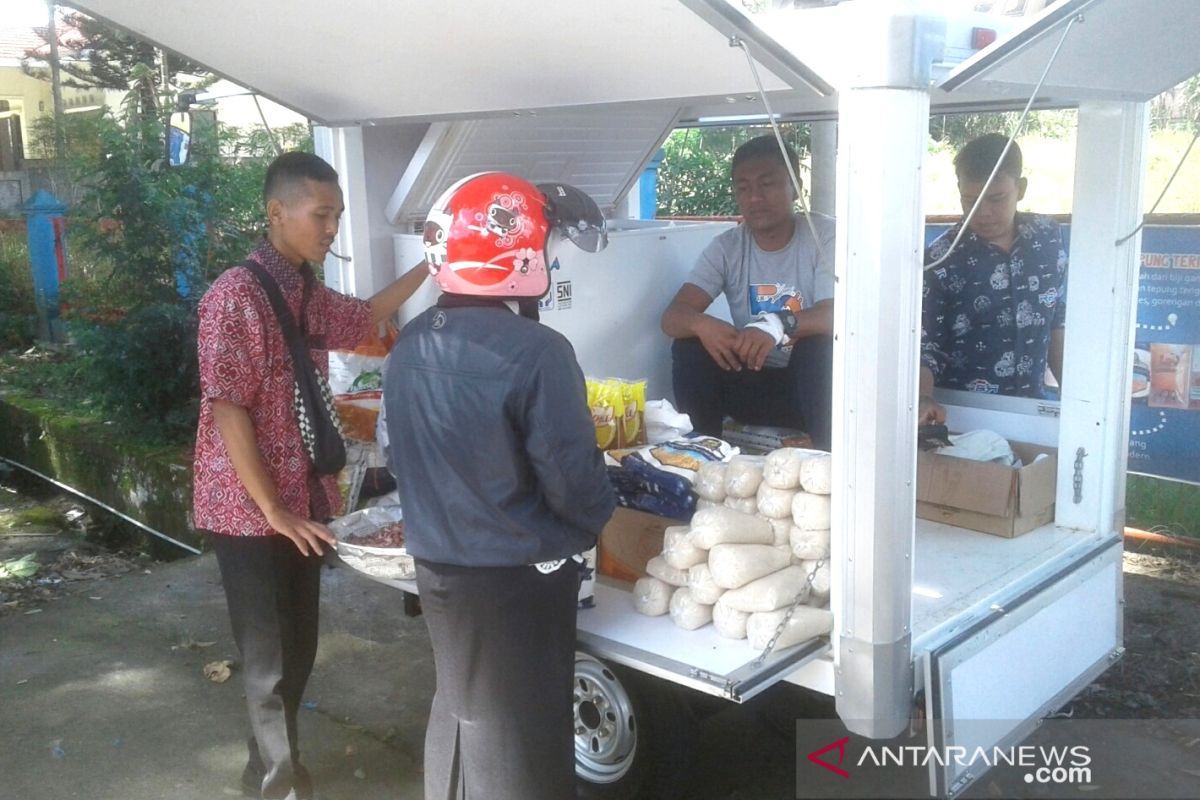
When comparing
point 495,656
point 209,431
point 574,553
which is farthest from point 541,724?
point 209,431

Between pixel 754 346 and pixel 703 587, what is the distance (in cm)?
129

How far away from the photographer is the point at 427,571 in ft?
8.12

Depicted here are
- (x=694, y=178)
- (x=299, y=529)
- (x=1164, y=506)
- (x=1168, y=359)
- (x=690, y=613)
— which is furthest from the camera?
(x=694, y=178)

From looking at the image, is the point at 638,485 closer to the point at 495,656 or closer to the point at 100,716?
the point at 495,656

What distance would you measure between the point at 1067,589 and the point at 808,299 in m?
1.49

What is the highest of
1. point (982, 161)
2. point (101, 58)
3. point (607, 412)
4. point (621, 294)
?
point (101, 58)

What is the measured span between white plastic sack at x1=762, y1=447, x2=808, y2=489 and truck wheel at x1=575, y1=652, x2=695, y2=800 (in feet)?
2.09

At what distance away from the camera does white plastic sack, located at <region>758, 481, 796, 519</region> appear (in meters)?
2.87

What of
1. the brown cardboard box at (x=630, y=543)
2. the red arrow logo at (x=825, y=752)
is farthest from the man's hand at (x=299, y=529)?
the red arrow logo at (x=825, y=752)

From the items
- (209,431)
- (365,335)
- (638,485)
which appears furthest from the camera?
(365,335)

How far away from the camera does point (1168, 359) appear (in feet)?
17.6

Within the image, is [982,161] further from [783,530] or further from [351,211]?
[351,211]

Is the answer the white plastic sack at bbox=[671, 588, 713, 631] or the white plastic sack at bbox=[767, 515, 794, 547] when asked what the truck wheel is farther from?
the white plastic sack at bbox=[767, 515, 794, 547]

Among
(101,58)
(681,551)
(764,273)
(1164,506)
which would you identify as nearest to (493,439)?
(681,551)
